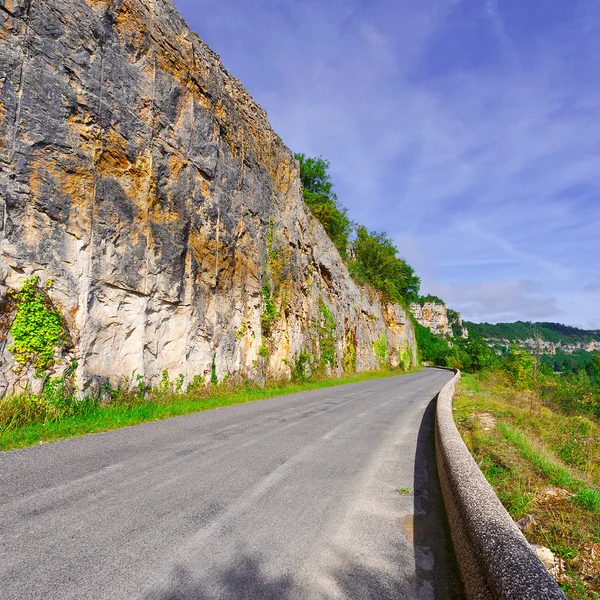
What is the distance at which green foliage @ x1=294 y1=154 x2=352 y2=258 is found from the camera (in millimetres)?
34312

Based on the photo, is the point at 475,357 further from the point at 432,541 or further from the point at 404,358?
the point at 432,541

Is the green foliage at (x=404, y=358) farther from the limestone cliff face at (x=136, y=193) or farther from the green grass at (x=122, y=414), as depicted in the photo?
the green grass at (x=122, y=414)

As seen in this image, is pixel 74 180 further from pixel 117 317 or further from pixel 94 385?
pixel 94 385

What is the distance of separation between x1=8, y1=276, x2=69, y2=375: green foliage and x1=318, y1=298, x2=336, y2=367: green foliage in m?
18.3

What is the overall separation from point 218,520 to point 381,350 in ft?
130

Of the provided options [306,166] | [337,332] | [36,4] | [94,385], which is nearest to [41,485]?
[94,385]

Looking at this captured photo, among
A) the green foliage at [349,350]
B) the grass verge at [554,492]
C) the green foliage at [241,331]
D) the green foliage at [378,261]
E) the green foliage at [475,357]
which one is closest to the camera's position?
the grass verge at [554,492]

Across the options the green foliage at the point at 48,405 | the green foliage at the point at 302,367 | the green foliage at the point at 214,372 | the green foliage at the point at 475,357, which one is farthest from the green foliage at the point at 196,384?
the green foliage at the point at 475,357

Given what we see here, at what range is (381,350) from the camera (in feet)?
137

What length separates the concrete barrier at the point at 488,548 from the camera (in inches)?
79.1

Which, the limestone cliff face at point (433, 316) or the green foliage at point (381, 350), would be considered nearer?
the green foliage at point (381, 350)

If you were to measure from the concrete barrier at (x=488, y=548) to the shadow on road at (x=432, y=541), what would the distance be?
107mm

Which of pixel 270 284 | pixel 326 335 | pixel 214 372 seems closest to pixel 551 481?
pixel 214 372

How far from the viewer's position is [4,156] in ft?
26.5
